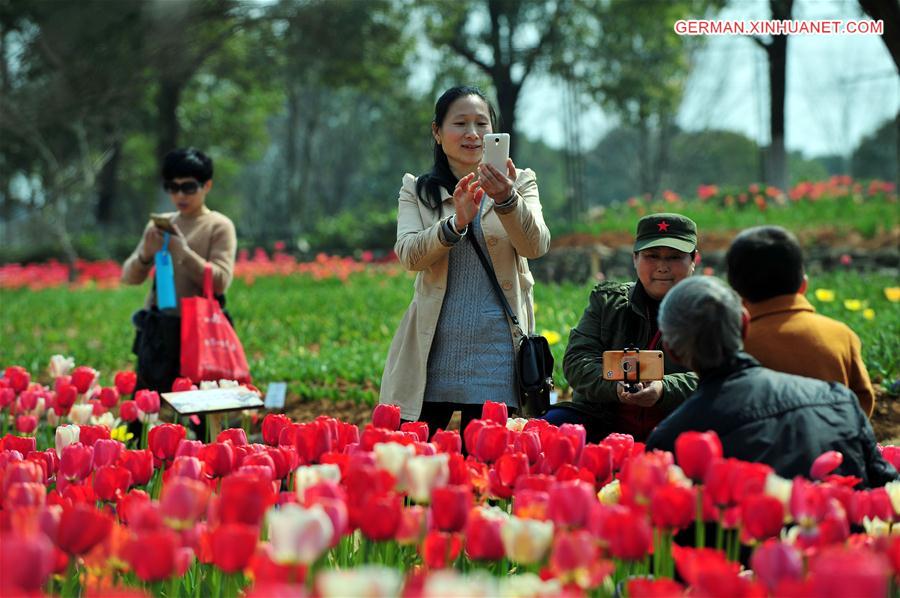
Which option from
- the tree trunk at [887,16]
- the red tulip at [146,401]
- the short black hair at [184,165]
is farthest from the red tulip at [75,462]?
the tree trunk at [887,16]

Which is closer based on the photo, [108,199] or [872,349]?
[872,349]

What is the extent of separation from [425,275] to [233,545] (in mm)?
2138

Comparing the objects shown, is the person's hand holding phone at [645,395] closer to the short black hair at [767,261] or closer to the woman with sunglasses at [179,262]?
the short black hair at [767,261]

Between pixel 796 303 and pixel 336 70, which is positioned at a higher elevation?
pixel 336 70

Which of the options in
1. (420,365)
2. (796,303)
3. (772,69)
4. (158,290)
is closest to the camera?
(796,303)

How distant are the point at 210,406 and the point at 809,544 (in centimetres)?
268

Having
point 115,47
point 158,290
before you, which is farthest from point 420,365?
point 115,47

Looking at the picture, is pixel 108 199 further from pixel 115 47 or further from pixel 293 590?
pixel 293 590

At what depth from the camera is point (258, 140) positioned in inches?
1324

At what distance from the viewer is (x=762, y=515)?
1722 mm

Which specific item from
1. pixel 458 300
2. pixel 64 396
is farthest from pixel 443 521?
pixel 64 396

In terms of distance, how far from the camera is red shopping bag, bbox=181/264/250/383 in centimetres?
482

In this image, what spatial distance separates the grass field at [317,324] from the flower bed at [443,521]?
362 centimetres

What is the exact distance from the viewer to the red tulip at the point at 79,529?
5.60 feet
